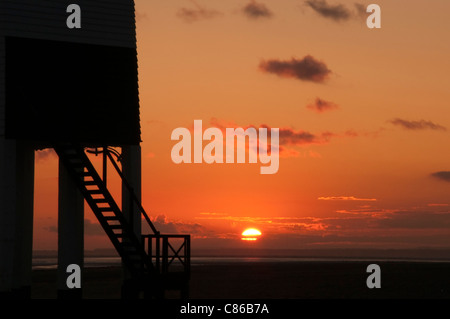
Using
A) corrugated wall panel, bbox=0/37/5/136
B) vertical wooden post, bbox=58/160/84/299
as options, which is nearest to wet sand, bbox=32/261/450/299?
vertical wooden post, bbox=58/160/84/299

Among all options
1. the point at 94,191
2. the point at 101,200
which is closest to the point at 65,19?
the point at 94,191

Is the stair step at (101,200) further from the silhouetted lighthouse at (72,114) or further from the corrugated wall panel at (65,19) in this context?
the corrugated wall panel at (65,19)

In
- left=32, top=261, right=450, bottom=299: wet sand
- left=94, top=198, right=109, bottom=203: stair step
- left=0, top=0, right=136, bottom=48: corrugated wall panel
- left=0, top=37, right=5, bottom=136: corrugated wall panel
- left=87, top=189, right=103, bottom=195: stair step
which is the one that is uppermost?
left=0, top=0, right=136, bottom=48: corrugated wall panel

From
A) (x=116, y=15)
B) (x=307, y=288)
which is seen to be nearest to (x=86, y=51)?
(x=116, y=15)

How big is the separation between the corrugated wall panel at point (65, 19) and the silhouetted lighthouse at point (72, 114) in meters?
0.04

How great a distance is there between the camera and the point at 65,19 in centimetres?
3088

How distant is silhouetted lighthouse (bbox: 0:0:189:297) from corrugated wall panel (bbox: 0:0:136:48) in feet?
0.12

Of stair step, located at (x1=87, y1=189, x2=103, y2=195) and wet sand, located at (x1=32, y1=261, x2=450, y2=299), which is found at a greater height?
stair step, located at (x1=87, y1=189, x2=103, y2=195)

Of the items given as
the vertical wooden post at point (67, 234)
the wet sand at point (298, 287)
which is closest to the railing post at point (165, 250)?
the vertical wooden post at point (67, 234)

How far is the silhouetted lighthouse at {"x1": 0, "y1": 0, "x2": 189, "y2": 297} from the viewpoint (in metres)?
29.5

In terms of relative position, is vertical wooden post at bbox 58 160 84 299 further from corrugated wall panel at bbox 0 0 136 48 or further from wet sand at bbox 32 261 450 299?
wet sand at bbox 32 261 450 299

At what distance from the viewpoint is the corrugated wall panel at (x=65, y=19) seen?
98.6 ft

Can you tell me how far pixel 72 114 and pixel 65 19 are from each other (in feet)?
12.2

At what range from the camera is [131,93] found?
31828 mm
